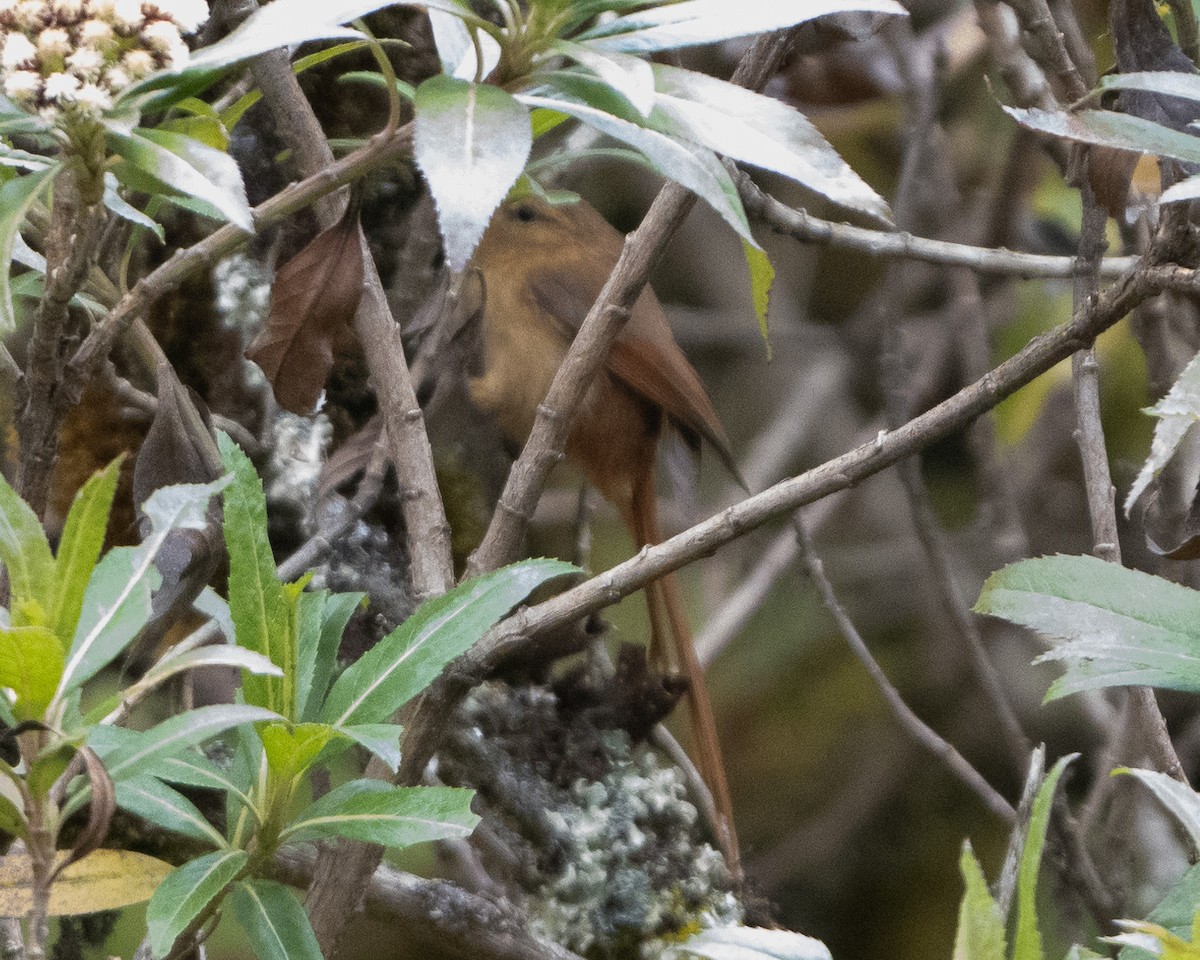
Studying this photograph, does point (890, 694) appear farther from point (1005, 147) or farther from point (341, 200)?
point (1005, 147)

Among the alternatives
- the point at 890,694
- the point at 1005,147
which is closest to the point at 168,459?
the point at 890,694

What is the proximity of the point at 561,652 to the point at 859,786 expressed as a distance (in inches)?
72.6

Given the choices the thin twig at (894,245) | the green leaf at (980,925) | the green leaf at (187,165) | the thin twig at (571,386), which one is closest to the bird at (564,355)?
the thin twig at (894,245)

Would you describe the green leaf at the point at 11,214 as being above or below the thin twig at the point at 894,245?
above

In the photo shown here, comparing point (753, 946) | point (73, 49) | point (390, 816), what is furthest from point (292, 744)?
point (73, 49)

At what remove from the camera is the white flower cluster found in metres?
0.70

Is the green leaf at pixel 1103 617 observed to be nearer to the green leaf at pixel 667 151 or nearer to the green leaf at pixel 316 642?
the green leaf at pixel 667 151

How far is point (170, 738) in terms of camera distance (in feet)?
2.37

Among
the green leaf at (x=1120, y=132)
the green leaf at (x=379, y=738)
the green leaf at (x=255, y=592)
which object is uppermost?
the green leaf at (x=1120, y=132)

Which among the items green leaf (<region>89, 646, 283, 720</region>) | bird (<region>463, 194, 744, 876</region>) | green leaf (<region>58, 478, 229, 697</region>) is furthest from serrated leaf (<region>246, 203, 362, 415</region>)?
bird (<region>463, 194, 744, 876</region>)

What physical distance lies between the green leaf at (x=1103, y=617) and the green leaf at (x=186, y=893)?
0.51 metres

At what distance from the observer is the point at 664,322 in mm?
2117

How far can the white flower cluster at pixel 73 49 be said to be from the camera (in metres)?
0.70

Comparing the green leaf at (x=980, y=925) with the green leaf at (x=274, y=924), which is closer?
the green leaf at (x=980, y=925)
